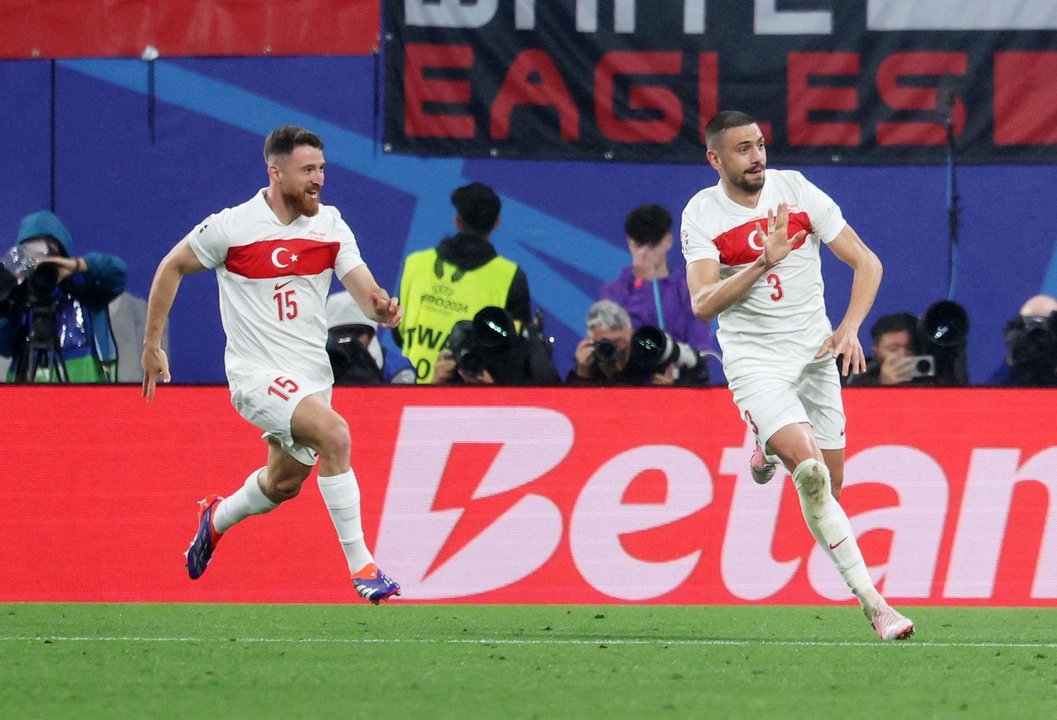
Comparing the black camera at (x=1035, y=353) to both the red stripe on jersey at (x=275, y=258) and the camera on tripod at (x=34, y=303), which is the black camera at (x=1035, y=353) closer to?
the red stripe on jersey at (x=275, y=258)

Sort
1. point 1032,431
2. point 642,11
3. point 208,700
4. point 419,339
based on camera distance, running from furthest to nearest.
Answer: point 642,11
point 419,339
point 1032,431
point 208,700

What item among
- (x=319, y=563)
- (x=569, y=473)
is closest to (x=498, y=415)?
(x=569, y=473)

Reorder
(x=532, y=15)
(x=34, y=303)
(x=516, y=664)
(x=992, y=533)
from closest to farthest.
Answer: (x=516, y=664) → (x=992, y=533) → (x=34, y=303) → (x=532, y=15)

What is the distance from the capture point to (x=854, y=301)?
7.09 meters

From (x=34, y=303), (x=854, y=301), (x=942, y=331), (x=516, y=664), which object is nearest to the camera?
(x=516, y=664)

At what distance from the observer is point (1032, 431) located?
8.92m

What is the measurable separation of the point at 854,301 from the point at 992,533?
2.30 meters

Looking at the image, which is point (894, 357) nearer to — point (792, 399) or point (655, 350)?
point (655, 350)

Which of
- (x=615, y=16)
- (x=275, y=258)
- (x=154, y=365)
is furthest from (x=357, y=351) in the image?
(x=615, y=16)

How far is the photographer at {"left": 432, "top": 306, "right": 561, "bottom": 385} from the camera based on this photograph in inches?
362

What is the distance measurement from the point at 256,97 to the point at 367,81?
2.29 ft

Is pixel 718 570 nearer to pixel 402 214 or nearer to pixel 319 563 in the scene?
pixel 319 563

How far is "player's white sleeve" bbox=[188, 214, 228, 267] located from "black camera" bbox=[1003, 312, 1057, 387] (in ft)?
13.5

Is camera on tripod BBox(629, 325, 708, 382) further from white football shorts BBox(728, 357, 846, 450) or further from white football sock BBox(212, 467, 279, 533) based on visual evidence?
white football sock BBox(212, 467, 279, 533)
